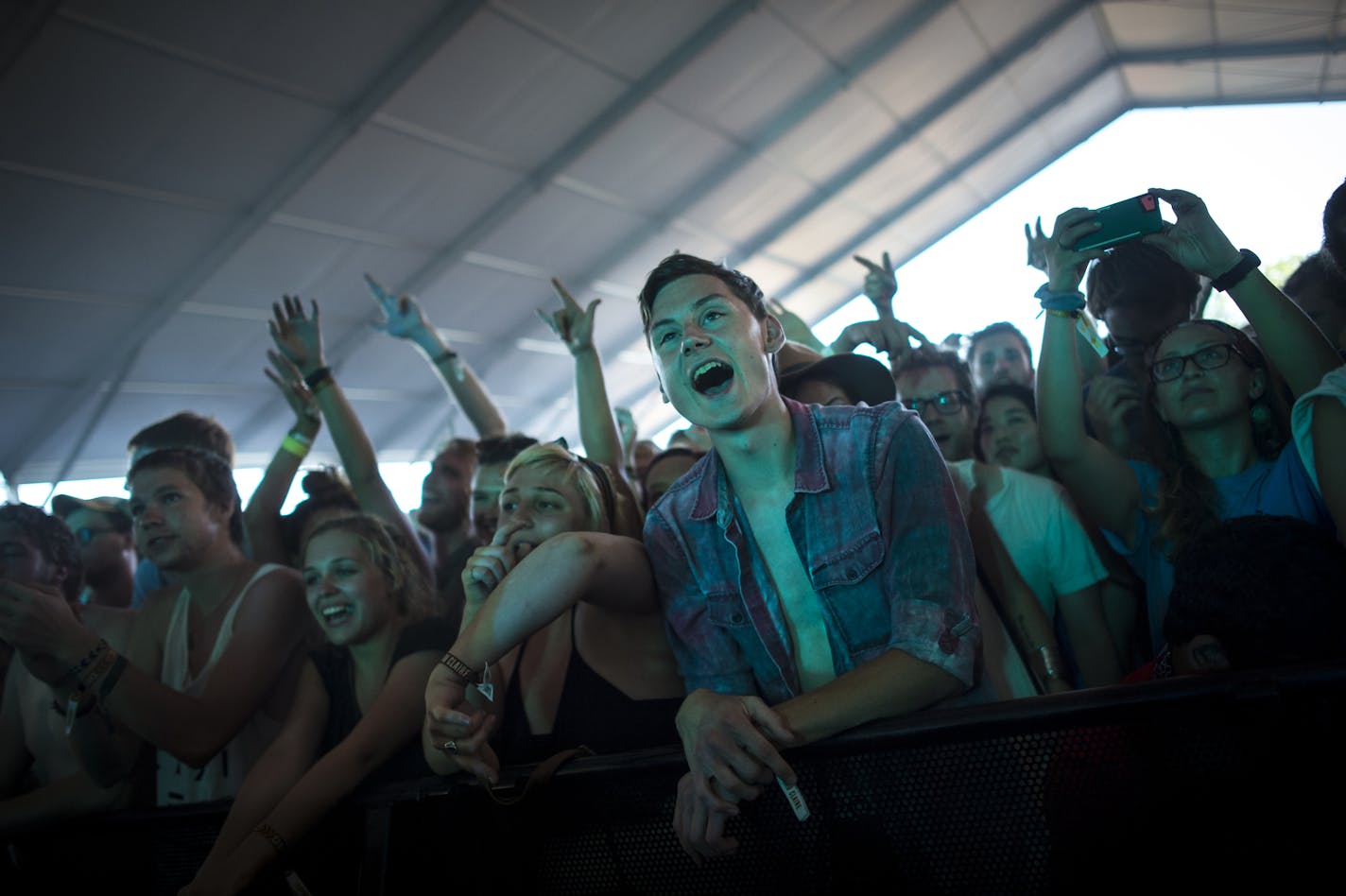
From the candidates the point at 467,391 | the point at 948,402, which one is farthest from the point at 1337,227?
the point at 467,391

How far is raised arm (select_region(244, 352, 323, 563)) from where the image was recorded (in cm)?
304

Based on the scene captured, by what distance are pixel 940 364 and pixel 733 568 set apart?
1597mm

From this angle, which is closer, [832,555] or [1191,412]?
[832,555]

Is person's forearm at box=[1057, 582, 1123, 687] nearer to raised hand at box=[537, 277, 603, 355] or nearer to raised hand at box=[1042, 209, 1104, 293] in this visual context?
raised hand at box=[1042, 209, 1104, 293]

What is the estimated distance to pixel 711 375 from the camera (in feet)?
5.12

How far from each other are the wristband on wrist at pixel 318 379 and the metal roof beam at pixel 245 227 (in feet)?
14.6

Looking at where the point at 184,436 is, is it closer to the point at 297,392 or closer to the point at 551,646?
the point at 297,392

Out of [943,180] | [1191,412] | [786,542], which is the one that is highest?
[943,180]

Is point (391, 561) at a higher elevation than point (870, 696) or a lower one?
higher

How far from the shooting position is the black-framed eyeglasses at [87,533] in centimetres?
351

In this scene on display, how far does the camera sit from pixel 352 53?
6633 mm

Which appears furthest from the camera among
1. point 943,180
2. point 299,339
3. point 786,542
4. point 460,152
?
point 943,180

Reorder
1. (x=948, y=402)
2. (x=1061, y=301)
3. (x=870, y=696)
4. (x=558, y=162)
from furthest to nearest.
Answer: (x=558, y=162), (x=948, y=402), (x=1061, y=301), (x=870, y=696)

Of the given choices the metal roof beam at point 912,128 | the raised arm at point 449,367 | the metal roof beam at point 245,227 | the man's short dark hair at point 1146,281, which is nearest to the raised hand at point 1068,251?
the man's short dark hair at point 1146,281
